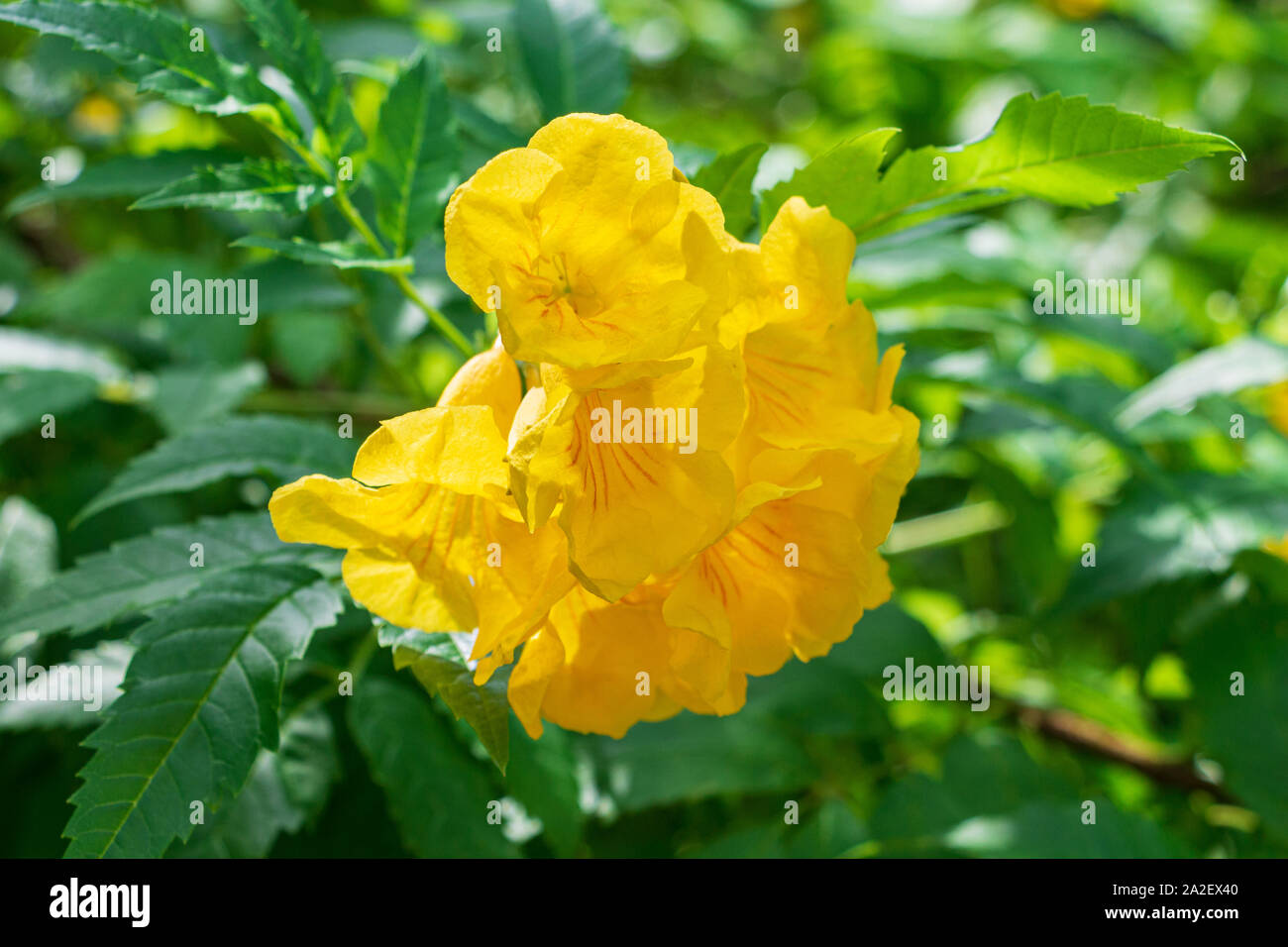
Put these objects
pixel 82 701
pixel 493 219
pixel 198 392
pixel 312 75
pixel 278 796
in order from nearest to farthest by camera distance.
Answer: pixel 493 219 < pixel 312 75 < pixel 278 796 < pixel 82 701 < pixel 198 392

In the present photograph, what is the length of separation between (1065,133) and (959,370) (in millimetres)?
738

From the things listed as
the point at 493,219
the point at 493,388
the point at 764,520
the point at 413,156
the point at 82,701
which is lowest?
the point at 82,701

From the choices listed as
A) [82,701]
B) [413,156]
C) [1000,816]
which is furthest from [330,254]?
[1000,816]

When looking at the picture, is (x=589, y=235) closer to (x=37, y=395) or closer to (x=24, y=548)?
(x=37, y=395)

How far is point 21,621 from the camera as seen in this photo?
3.82 ft

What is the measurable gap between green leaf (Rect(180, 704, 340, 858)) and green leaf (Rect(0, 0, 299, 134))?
795mm

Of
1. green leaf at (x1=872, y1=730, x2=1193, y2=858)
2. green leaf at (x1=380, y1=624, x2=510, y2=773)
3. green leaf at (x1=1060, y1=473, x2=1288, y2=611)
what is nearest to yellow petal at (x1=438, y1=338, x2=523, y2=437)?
green leaf at (x1=380, y1=624, x2=510, y2=773)

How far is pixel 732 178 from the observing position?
3.59ft

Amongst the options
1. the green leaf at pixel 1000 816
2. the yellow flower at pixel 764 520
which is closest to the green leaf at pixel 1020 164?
the yellow flower at pixel 764 520

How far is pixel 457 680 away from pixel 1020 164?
82 centimetres

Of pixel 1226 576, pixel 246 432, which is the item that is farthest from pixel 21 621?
pixel 1226 576

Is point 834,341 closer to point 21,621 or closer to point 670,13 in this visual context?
point 21,621

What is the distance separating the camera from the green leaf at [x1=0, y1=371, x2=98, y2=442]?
65.7 inches

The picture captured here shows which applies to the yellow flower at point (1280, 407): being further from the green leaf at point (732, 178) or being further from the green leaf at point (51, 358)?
the green leaf at point (51, 358)
